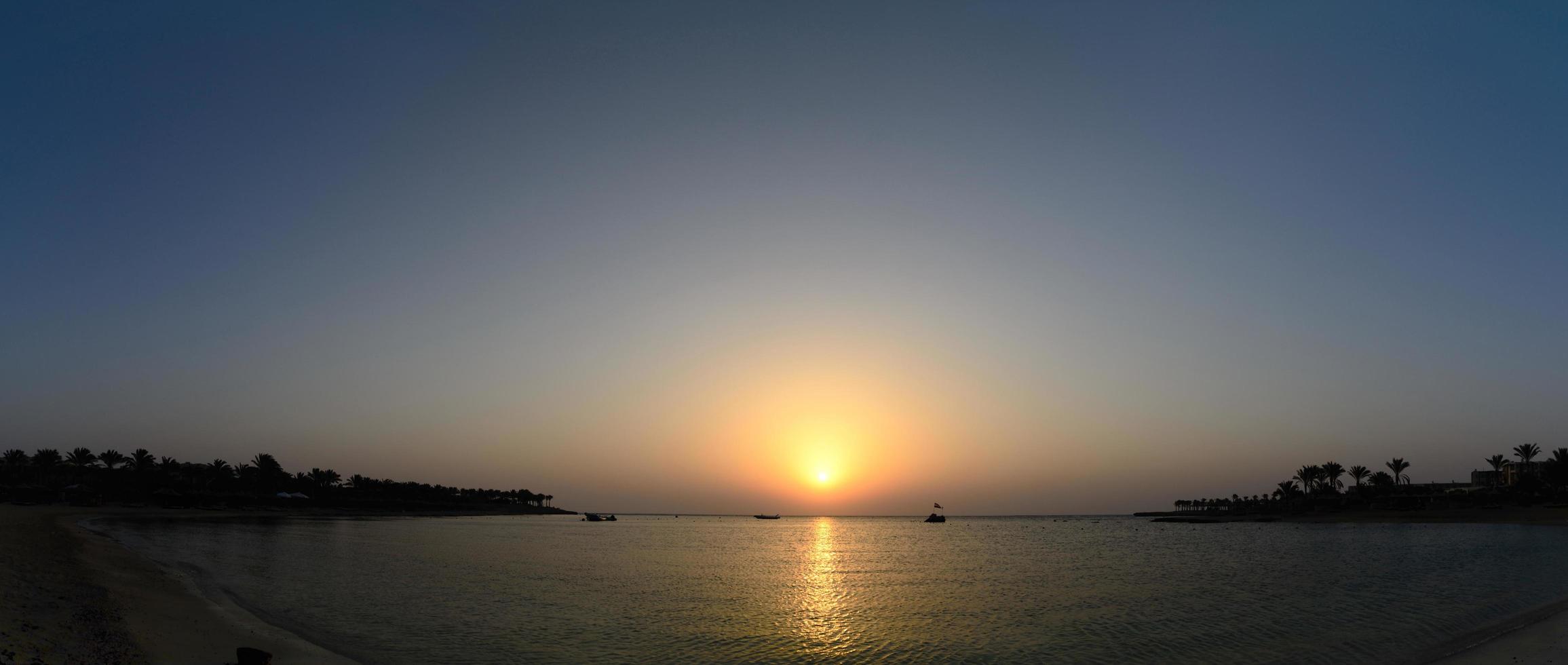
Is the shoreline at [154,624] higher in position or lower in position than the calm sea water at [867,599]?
higher

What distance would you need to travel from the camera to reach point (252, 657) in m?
18.6

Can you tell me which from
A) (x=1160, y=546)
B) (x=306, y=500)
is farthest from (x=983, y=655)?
(x=306, y=500)

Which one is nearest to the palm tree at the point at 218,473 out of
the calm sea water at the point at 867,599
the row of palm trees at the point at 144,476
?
the row of palm trees at the point at 144,476

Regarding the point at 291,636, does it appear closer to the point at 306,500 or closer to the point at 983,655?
the point at 983,655

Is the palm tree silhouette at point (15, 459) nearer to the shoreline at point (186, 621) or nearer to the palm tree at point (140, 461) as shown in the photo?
the palm tree at point (140, 461)

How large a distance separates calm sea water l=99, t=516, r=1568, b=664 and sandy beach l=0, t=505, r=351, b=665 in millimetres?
1862

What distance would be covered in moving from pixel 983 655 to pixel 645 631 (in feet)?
40.8

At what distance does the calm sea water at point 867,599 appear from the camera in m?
25.4

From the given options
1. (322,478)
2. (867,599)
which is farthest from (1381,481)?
(322,478)

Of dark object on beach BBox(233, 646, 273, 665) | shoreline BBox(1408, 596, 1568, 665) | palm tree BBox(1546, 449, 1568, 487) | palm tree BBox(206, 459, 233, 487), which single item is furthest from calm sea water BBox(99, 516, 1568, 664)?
palm tree BBox(206, 459, 233, 487)

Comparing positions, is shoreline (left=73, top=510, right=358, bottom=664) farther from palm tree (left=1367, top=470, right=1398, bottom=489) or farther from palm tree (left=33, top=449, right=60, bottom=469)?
palm tree (left=1367, top=470, right=1398, bottom=489)

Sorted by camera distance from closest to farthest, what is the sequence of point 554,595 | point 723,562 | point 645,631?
1. point 645,631
2. point 554,595
3. point 723,562

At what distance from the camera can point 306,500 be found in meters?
164

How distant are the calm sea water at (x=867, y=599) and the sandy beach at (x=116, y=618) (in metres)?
1.86
